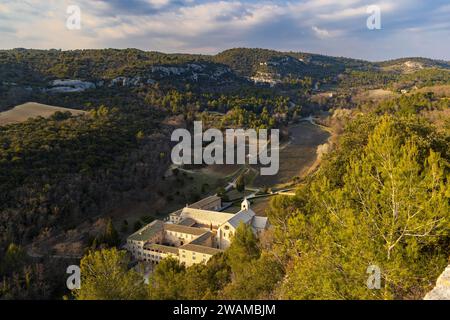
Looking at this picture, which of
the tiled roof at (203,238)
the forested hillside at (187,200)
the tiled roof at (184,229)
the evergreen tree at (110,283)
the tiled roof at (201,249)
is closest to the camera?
the forested hillside at (187,200)

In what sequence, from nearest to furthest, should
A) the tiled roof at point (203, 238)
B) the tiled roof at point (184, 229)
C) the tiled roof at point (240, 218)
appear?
the tiled roof at point (203, 238)
the tiled roof at point (240, 218)
the tiled roof at point (184, 229)

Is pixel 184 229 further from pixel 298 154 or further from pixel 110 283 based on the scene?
pixel 298 154

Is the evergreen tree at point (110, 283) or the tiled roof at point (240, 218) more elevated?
the evergreen tree at point (110, 283)

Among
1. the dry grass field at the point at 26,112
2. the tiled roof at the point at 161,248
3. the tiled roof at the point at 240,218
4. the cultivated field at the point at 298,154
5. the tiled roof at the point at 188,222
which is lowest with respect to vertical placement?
the tiled roof at the point at 161,248

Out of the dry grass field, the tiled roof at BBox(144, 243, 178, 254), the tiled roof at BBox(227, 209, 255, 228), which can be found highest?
the dry grass field

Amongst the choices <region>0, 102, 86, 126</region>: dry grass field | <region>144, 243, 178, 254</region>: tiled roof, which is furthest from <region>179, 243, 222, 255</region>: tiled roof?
<region>0, 102, 86, 126</region>: dry grass field

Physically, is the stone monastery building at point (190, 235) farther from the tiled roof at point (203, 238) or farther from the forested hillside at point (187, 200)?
the forested hillside at point (187, 200)

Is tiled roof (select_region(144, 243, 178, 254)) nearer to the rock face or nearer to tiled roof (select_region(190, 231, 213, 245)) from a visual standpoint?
tiled roof (select_region(190, 231, 213, 245))

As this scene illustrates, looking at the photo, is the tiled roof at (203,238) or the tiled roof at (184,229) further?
the tiled roof at (184,229)

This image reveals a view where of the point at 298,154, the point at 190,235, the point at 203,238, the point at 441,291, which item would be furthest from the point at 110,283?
the point at 298,154

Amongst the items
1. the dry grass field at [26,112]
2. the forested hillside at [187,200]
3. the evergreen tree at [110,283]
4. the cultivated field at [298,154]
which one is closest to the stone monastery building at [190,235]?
the forested hillside at [187,200]
